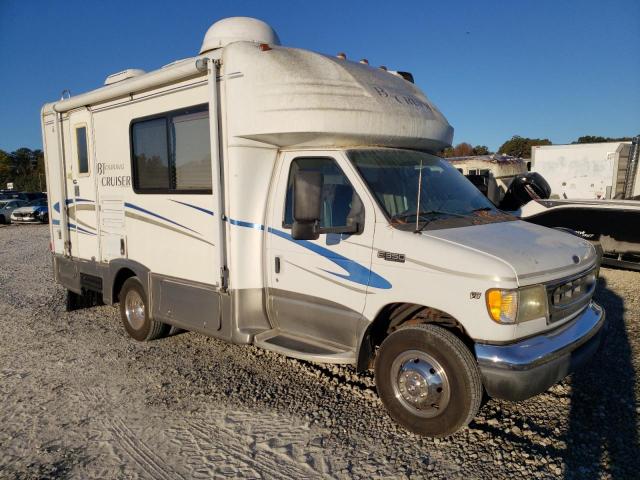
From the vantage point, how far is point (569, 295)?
388cm

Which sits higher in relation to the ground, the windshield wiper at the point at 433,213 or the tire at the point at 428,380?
the windshield wiper at the point at 433,213

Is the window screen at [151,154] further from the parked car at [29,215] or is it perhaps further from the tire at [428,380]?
the parked car at [29,215]

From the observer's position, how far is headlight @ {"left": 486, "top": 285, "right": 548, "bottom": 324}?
334cm

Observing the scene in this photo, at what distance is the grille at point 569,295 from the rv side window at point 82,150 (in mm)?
5731

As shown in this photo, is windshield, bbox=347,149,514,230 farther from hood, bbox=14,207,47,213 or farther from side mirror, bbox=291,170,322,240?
hood, bbox=14,207,47,213

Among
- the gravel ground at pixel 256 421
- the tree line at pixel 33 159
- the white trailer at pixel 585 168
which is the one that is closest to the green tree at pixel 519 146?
the tree line at pixel 33 159

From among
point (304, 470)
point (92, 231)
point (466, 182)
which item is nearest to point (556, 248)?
point (466, 182)

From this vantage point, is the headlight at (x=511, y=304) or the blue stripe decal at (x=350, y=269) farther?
the blue stripe decal at (x=350, y=269)

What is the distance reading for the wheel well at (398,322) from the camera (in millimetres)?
3812

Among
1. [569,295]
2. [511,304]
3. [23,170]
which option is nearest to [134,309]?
[511,304]

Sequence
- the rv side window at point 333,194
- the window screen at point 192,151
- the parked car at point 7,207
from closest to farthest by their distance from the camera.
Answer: the rv side window at point 333,194
the window screen at point 192,151
the parked car at point 7,207

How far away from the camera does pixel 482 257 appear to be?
3.44m

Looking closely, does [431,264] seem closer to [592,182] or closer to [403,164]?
[403,164]

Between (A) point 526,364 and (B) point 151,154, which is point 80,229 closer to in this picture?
(B) point 151,154
